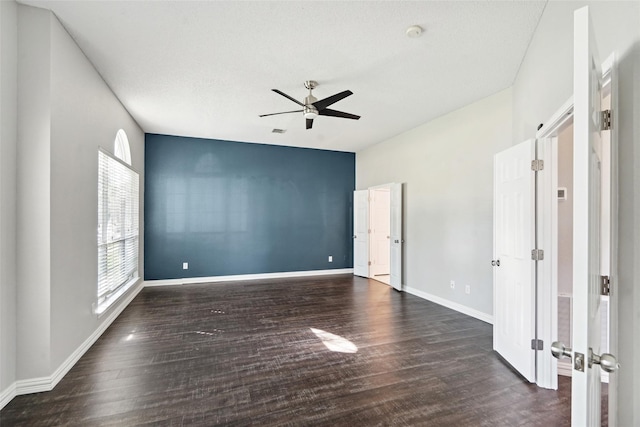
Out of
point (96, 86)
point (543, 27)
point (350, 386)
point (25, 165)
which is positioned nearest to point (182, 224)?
point (96, 86)

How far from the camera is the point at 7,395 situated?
2.12m

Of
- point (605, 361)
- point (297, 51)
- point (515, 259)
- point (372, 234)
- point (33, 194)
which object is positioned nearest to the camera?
point (605, 361)

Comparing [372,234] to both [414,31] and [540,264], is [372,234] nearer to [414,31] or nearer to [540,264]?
→ [540,264]

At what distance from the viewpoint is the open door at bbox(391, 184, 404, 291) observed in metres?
5.41

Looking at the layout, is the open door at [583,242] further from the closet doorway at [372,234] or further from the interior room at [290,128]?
the closet doorway at [372,234]

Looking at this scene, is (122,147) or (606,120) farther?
(122,147)

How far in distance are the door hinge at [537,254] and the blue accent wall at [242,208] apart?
16.0ft

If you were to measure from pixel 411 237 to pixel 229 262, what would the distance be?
12.2 ft

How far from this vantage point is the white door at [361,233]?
6.68 m

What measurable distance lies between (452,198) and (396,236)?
1.40 metres

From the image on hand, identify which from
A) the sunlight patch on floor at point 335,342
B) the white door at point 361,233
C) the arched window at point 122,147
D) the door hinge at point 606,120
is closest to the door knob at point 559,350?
the door hinge at point 606,120

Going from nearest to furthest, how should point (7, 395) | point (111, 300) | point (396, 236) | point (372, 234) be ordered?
point (7, 395), point (111, 300), point (396, 236), point (372, 234)

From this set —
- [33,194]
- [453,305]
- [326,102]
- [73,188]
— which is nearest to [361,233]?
[453,305]

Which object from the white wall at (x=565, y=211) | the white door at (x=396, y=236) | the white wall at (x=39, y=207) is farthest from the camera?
the white door at (x=396, y=236)
